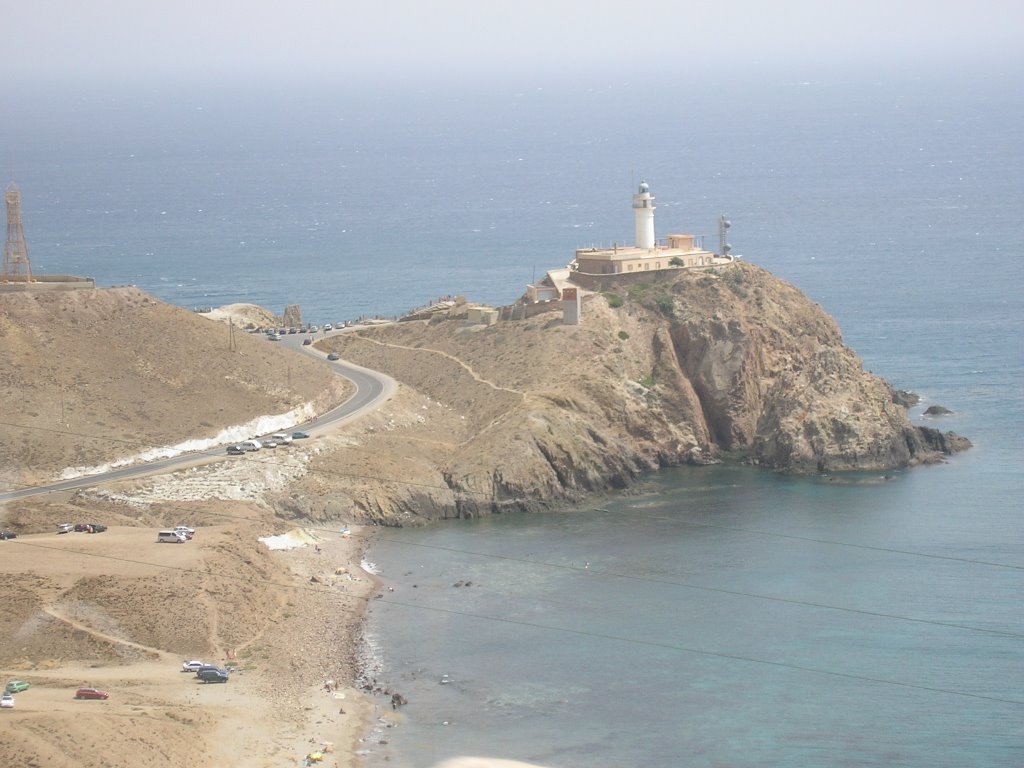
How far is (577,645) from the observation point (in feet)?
211

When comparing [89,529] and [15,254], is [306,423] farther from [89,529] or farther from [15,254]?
[89,529]

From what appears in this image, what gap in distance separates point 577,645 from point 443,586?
26.6 feet

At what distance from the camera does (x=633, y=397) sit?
300 ft

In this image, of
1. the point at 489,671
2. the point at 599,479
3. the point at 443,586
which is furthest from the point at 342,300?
the point at 489,671

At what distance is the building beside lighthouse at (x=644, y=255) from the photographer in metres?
102

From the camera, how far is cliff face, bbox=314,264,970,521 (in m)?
83.8

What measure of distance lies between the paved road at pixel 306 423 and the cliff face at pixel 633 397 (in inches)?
64.5

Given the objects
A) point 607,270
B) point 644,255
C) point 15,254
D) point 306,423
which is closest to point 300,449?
point 306,423

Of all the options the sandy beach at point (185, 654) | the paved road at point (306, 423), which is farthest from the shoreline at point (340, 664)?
the paved road at point (306, 423)

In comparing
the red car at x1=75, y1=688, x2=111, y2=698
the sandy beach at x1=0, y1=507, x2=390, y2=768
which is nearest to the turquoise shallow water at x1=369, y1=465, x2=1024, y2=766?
the sandy beach at x1=0, y1=507, x2=390, y2=768

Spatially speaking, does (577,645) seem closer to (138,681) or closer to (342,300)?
(138,681)

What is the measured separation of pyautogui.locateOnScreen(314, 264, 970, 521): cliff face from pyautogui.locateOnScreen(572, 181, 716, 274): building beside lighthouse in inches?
55.0

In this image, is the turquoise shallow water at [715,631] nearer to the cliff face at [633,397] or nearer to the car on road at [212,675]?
the cliff face at [633,397]

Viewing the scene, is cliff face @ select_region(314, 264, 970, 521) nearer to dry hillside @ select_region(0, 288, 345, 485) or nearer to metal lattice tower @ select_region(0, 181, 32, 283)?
dry hillside @ select_region(0, 288, 345, 485)
